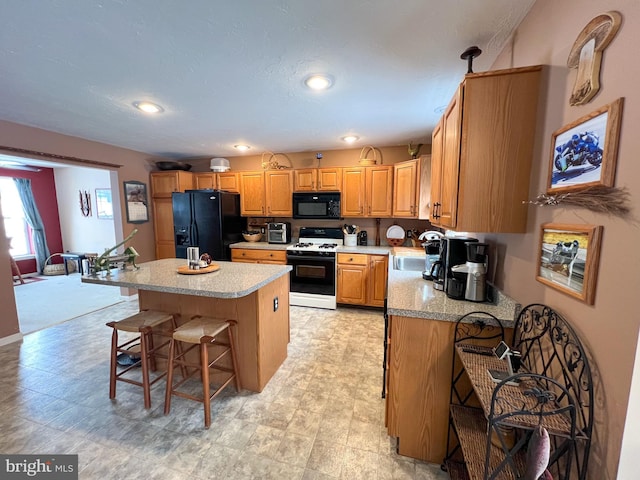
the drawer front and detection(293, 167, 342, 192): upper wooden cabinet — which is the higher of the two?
detection(293, 167, 342, 192): upper wooden cabinet

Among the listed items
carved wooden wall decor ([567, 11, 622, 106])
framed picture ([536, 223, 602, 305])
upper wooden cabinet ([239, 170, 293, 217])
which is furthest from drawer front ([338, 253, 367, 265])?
carved wooden wall decor ([567, 11, 622, 106])

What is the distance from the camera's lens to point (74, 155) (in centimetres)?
334

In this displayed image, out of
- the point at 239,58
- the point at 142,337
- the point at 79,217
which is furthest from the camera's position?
the point at 79,217

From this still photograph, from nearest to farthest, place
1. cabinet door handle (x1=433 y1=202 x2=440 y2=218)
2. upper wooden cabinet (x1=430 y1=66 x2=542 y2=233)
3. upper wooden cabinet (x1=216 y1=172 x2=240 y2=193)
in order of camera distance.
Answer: upper wooden cabinet (x1=430 y1=66 x2=542 y2=233), cabinet door handle (x1=433 y1=202 x2=440 y2=218), upper wooden cabinet (x1=216 y1=172 x2=240 y2=193)

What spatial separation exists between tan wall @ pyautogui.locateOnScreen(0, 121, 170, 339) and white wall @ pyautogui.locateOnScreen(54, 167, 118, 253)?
94.3 inches

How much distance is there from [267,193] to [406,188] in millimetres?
2161

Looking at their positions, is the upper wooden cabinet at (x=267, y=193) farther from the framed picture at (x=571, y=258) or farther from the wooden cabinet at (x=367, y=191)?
the framed picture at (x=571, y=258)

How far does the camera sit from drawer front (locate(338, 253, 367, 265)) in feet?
11.6

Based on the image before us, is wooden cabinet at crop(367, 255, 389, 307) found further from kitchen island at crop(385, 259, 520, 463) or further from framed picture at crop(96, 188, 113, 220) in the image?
framed picture at crop(96, 188, 113, 220)

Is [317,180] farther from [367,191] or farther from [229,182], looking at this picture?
[229,182]

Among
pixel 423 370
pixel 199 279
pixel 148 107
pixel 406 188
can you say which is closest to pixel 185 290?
pixel 199 279

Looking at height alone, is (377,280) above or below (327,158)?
below

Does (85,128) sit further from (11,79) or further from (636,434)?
(636,434)

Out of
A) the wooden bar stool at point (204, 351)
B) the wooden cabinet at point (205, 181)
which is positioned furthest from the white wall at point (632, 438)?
the wooden cabinet at point (205, 181)
